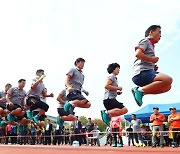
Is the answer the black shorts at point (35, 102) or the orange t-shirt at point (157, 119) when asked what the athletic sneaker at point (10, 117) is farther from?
the orange t-shirt at point (157, 119)

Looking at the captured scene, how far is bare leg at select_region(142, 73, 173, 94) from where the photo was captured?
587cm

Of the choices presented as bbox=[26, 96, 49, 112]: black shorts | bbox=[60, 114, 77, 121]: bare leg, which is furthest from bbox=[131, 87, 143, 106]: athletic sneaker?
bbox=[26, 96, 49, 112]: black shorts

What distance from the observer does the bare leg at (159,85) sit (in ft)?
19.3

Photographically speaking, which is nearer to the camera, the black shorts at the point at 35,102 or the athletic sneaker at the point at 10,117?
the black shorts at the point at 35,102

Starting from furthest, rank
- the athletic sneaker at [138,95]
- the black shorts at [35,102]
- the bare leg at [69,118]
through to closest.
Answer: the black shorts at [35,102], the bare leg at [69,118], the athletic sneaker at [138,95]

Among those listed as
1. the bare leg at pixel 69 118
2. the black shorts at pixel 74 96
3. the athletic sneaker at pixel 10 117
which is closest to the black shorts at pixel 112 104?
the black shorts at pixel 74 96

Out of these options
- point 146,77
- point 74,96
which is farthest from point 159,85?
point 74,96

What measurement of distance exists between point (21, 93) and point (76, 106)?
10.4ft

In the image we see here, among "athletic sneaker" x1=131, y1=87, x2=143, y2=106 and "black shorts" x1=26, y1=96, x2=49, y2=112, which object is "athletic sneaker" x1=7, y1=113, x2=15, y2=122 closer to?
"black shorts" x1=26, y1=96, x2=49, y2=112

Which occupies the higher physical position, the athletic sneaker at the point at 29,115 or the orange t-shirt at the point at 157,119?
the athletic sneaker at the point at 29,115

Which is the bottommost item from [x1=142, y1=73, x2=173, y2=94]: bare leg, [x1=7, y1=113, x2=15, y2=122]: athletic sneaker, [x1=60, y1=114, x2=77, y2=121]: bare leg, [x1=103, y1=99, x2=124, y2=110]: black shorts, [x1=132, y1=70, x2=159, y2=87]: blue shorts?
[x1=60, y1=114, x2=77, y2=121]: bare leg

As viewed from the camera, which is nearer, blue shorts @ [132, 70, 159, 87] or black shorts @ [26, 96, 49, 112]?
blue shorts @ [132, 70, 159, 87]

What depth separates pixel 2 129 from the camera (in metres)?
13.2

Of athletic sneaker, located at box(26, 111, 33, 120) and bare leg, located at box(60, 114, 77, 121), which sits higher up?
athletic sneaker, located at box(26, 111, 33, 120)
